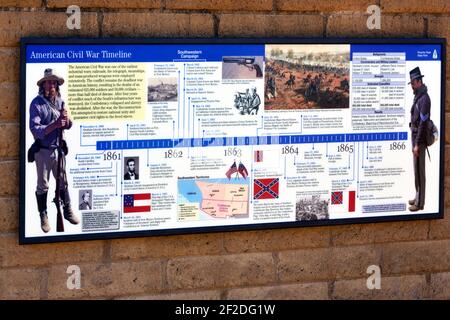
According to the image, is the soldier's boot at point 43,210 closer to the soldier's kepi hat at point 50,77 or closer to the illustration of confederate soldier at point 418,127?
the soldier's kepi hat at point 50,77

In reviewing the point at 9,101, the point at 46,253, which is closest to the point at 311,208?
the point at 46,253

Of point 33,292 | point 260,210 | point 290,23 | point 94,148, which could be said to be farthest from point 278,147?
point 33,292

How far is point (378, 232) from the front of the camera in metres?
4.64

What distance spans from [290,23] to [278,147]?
2.12ft

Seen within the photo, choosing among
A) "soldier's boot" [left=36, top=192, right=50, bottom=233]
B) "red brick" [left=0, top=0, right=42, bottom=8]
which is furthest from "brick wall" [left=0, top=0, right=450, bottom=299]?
"soldier's boot" [left=36, top=192, right=50, bottom=233]

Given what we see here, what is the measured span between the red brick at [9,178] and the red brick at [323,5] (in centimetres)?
155

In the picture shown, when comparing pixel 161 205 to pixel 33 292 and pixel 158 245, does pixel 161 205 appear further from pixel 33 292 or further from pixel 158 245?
pixel 33 292

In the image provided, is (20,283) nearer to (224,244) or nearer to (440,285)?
(224,244)

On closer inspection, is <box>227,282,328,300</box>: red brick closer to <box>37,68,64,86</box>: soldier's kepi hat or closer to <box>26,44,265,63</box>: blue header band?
<box>26,44,265,63</box>: blue header band

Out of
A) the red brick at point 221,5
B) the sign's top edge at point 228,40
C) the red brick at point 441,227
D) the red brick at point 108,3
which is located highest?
the red brick at point 221,5

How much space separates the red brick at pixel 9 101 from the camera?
3.95 m

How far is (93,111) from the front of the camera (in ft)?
13.2

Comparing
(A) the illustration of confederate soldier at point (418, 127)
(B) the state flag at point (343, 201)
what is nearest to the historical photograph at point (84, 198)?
(B) the state flag at point (343, 201)

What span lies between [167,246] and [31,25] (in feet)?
4.16
